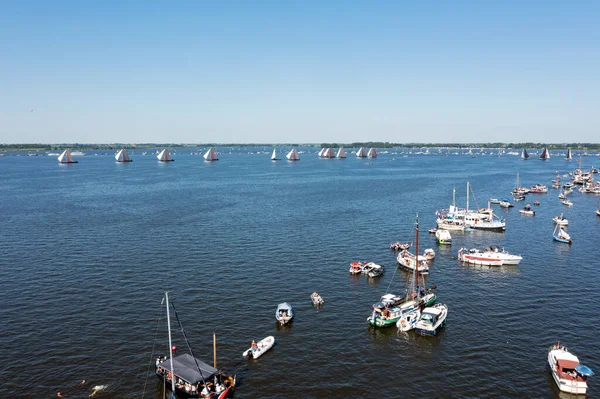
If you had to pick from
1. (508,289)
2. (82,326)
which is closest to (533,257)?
(508,289)

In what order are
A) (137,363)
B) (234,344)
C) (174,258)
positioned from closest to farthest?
(137,363) → (234,344) → (174,258)

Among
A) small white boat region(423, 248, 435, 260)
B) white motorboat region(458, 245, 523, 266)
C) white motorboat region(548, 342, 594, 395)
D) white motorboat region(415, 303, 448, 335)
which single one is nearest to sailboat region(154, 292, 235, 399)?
white motorboat region(415, 303, 448, 335)

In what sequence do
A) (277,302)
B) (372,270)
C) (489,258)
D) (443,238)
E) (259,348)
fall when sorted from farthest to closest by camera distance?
(443,238) → (489,258) → (372,270) → (277,302) → (259,348)

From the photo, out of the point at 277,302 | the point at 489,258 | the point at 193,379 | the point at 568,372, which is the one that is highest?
the point at 489,258

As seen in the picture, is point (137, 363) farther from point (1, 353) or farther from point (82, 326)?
point (1, 353)

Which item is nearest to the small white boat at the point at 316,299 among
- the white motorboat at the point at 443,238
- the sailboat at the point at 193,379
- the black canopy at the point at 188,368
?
the sailboat at the point at 193,379

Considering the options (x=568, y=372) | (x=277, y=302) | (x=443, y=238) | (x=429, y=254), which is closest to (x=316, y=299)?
(x=277, y=302)

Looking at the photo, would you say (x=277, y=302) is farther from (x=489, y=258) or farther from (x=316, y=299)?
(x=489, y=258)

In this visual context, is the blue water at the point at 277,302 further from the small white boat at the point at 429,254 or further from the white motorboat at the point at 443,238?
the small white boat at the point at 429,254
